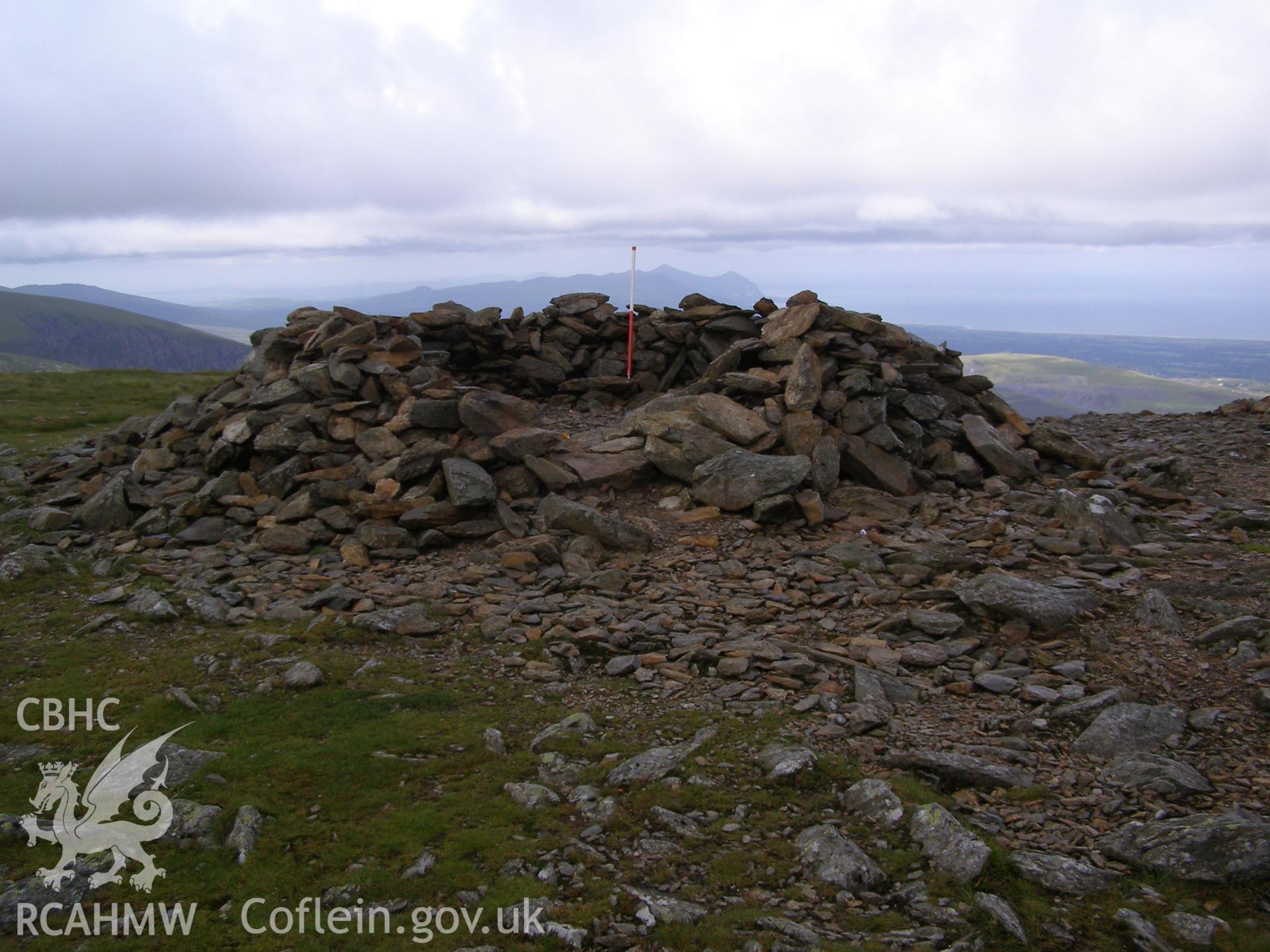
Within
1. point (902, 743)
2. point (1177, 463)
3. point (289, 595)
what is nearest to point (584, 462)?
point (289, 595)

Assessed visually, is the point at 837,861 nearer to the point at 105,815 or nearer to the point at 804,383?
the point at 105,815

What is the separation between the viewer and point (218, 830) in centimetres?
798

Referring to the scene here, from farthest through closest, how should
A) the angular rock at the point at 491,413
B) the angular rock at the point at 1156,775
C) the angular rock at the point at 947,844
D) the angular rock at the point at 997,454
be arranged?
the angular rock at the point at 997,454 → the angular rock at the point at 491,413 → the angular rock at the point at 1156,775 → the angular rock at the point at 947,844

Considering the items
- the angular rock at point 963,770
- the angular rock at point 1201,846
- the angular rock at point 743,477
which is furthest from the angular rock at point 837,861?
the angular rock at point 743,477

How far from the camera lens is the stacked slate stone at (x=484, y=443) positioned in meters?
17.4

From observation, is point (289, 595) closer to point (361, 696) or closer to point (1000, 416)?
point (361, 696)

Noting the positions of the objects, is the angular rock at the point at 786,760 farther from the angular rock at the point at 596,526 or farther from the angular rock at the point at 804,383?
the angular rock at the point at 804,383

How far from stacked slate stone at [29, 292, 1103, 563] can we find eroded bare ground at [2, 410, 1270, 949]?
0.84 m

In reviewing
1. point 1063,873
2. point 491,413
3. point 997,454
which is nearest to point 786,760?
point 1063,873

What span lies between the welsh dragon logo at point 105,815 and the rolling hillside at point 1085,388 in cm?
8575

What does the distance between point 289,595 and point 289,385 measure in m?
7.92

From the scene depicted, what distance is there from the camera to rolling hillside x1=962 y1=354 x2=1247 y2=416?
111 meters

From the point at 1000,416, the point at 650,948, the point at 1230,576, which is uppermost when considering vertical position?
the point at 1000,416

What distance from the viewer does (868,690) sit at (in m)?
10.8
